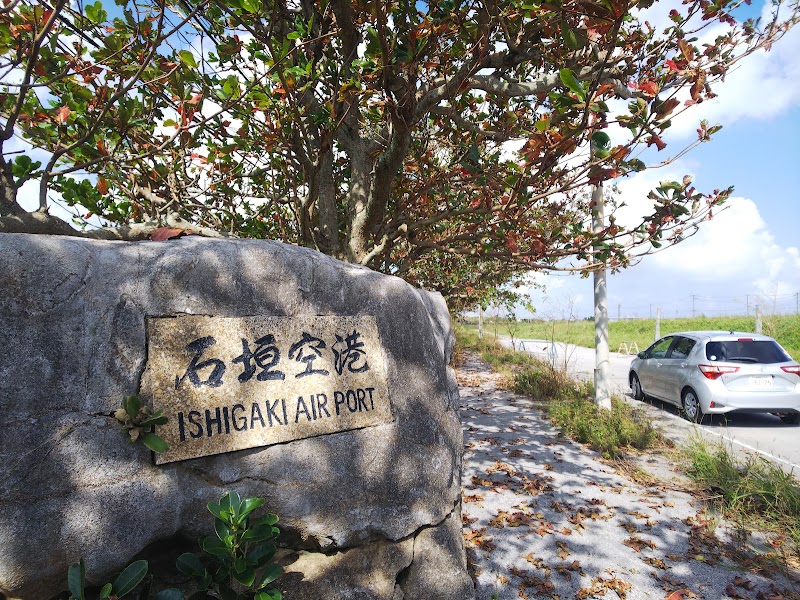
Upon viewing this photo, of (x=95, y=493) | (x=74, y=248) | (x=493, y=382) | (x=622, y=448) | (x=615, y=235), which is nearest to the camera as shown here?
(x=95, y=493)

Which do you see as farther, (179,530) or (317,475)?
(317,475)

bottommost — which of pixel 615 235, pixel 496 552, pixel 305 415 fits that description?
pixel 496 552

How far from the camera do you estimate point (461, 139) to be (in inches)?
193

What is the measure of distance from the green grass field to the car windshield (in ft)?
28.5

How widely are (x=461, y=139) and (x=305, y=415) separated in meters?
3.54

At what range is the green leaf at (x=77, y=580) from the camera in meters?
1.70

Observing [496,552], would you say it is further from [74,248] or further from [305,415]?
[74,248]

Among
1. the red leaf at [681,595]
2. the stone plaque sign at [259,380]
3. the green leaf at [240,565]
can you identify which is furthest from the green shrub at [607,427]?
the green leaf at [240,565]

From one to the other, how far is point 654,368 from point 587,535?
19.6 ft

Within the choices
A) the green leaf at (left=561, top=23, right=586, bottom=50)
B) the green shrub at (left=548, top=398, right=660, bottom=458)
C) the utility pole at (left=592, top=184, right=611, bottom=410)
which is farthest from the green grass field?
the green leaf at (left=561, top=23, right=586, bottom=50)

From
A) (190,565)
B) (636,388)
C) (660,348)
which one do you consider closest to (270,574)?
(190,565)

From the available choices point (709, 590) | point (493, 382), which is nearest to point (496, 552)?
point (709, 590)

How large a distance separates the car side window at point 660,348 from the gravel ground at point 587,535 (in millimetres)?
3994

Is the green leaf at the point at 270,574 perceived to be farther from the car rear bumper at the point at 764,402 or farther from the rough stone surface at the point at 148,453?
the car rear bumper at the point at 764,402
